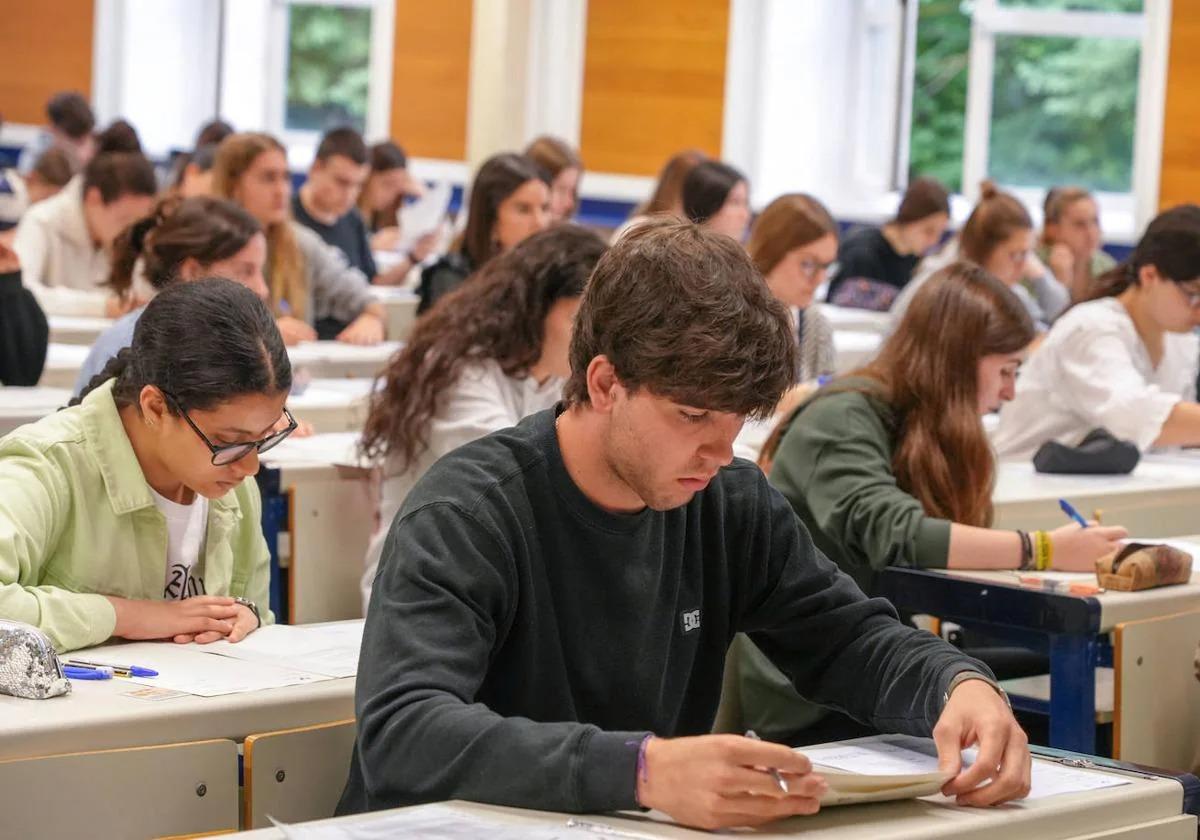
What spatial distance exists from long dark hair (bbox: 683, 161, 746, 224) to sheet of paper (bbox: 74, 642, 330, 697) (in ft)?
14.2

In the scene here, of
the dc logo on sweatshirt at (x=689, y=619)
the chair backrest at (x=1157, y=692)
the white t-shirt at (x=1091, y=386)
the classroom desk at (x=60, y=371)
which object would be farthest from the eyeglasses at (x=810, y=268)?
the dc logo on sweatshirt at (x=689, y=619)

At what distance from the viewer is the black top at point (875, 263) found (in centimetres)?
828

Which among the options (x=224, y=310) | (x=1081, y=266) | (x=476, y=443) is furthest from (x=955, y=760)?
(x=1081, y=266)

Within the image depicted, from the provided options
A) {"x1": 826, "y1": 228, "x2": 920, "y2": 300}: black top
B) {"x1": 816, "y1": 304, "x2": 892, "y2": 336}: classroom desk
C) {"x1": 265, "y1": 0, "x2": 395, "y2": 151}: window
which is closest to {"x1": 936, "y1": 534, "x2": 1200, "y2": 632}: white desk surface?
{"x1": 816, "y1": 304, "x2": 892, "y2": 336}: classroom desk

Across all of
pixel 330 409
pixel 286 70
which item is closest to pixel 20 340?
pixel 330 409

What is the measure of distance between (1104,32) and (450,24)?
4.08 m

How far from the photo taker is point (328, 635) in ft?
7.83

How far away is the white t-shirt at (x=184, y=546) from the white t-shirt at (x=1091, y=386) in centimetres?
247

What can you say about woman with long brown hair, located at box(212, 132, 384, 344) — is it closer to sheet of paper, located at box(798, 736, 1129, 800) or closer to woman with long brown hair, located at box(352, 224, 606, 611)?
woman with long brown hair, located at box(352, 224, 606, 611)

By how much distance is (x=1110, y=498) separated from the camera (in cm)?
368

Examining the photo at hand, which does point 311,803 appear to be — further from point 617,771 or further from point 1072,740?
point 1072,740

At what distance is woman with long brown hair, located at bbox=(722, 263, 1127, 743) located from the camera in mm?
2959

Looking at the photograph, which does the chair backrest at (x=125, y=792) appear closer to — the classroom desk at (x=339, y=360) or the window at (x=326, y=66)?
the classroom desk at (x=339, y=360)

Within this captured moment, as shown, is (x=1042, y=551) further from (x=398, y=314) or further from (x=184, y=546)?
(x=398, y=314)
